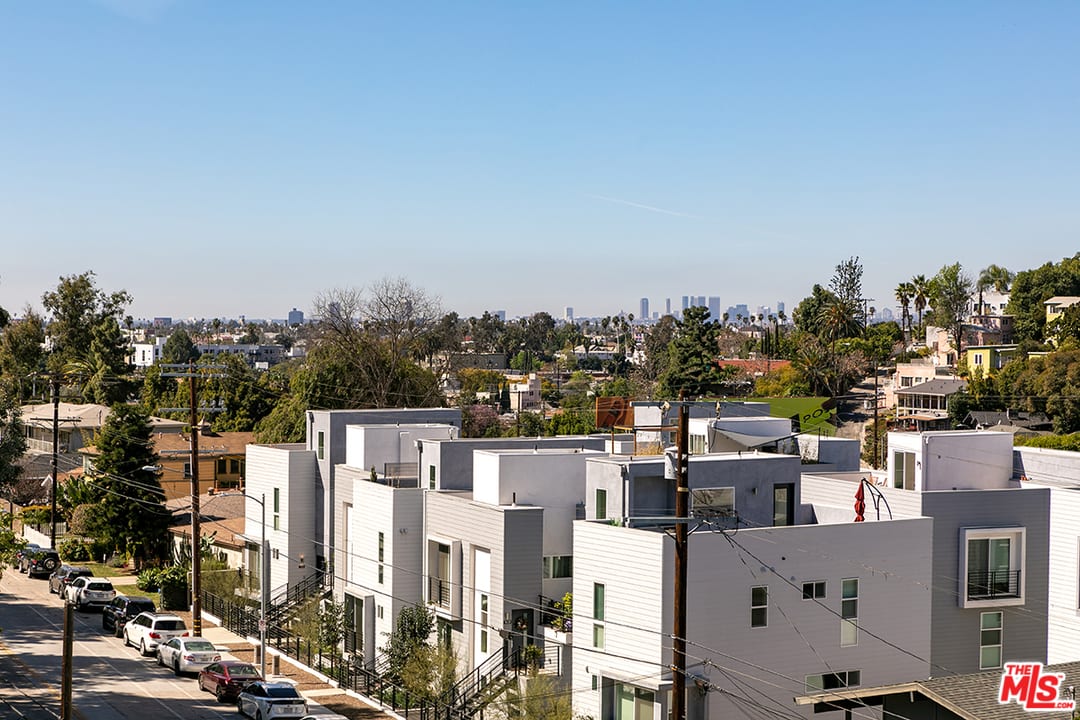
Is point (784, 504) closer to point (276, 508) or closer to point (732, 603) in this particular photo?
point (732, 603)

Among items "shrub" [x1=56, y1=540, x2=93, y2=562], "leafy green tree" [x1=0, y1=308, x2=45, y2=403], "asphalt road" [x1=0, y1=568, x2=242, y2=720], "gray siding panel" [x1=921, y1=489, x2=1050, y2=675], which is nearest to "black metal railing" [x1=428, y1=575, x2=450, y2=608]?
"asphalt road" [x1=0, y1=568, x2=242, y2=720]

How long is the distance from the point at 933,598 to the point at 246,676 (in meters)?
22.7

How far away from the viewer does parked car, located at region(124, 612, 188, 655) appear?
168 feet

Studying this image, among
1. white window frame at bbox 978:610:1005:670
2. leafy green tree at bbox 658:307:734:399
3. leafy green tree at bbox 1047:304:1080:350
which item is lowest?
white window frame at bbox 978:610:1005:670

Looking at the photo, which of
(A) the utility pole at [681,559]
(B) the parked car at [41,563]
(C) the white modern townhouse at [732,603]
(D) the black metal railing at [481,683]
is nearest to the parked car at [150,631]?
(D) the black metal railing at [481,683]

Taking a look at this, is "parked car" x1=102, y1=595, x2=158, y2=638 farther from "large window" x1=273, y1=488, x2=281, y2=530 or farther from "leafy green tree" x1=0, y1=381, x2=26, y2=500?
"leafy green tree" x1=0, y1=381, x2=26, y2=500

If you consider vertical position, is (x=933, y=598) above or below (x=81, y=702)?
above

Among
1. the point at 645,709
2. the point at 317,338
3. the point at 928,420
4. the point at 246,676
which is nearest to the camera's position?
the point at 645,709

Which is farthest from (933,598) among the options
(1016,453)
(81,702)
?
(81,702)

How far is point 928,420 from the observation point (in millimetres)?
142000

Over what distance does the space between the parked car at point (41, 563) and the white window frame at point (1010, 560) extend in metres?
49.3

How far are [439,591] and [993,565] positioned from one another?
17.8m

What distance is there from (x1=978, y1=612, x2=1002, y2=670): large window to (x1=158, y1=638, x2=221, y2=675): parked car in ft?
87.2

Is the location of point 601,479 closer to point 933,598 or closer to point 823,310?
point 933,598
